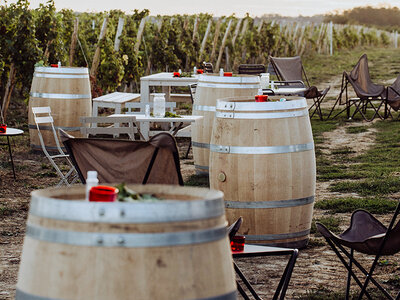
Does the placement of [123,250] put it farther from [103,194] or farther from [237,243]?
[237,243]

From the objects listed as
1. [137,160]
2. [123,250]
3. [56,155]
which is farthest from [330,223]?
[123,250]

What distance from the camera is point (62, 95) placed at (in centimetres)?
884

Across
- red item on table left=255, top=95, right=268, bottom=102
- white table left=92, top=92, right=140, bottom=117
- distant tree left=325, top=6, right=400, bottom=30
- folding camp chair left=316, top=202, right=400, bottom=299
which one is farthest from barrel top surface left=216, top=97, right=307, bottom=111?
distant tree left=325, top=6, right=400, bottom=30

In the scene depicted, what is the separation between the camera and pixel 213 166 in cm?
484

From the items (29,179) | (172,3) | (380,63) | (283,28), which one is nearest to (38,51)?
(29,179)

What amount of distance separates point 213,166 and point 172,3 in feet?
71.5

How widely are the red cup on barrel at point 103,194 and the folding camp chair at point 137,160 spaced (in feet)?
3.75

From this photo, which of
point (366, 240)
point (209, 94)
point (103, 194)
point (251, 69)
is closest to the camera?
point (103, 194)

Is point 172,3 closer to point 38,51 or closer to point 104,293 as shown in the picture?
point 38,51

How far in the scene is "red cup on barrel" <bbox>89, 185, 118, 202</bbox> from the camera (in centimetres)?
215

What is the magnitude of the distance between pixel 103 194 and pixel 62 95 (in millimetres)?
6857

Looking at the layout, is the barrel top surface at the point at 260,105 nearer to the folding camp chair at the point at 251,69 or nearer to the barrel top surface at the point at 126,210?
the barrel top surface at the point at 126,210

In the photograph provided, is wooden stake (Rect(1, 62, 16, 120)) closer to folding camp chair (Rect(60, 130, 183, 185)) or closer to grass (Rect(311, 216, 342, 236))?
grass (Rect(311, 216, 342, 236))

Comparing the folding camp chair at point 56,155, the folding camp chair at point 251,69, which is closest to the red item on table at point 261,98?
the folding camp chair at point 56,155
